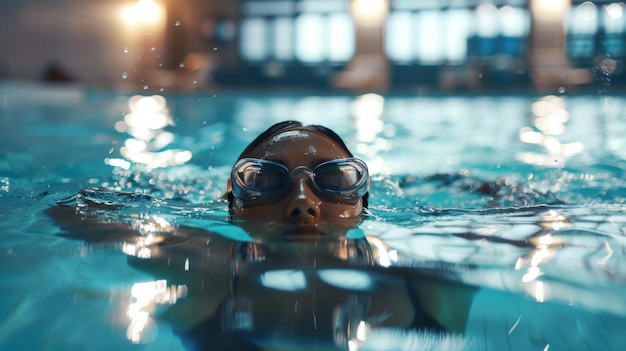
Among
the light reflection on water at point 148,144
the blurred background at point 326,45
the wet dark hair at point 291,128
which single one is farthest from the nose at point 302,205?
the blurred background at point 326,45

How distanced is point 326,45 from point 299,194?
21460 mm

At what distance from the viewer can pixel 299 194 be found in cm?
194

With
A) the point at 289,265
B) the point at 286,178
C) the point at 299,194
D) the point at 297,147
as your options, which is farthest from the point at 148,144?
the point at 289,265

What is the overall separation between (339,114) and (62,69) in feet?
33.2

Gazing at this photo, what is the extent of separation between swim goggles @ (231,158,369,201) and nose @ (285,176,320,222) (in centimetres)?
5

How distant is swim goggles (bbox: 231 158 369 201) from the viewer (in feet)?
6.75

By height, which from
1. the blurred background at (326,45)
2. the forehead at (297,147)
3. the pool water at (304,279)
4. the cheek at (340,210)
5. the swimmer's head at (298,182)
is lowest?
the pool water at (304,279)

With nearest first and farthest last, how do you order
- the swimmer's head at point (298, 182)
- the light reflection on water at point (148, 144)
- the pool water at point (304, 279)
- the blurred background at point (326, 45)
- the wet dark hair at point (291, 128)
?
1. the pool water at point (304, 279)
2. the swimmer's head at point (298, 182)
3. the wet dark hair at point (291, 128)
4. the light reflection on water at point (148, 144)
5. the blurred background at point (326, 45)

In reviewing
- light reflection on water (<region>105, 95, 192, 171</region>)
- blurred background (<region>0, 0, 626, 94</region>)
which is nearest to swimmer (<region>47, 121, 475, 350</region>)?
light reflection on water (<region>105, 95, 192, 171</region>)

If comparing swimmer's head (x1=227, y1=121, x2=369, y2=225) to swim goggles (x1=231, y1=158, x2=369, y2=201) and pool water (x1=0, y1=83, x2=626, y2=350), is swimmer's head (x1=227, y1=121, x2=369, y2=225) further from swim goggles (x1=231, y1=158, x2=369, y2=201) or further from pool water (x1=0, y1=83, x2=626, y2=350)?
pool water (x1=0, y1=83, x2=626, y2=350)

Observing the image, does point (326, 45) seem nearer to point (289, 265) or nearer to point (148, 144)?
point (148, 144)

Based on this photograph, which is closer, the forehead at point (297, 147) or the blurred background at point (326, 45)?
the forehead at point (297, 147)

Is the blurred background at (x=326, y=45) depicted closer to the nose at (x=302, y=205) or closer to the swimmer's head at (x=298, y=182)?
the swimmer's head at (x=298, y=182)

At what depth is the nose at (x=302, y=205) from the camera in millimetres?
1907
